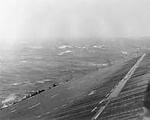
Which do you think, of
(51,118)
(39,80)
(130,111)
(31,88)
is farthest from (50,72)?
(130,111)

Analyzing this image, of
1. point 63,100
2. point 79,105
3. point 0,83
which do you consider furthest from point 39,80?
point 79,105

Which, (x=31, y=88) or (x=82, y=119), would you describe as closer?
(x=82, y=119)

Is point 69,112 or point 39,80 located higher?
point 39,80

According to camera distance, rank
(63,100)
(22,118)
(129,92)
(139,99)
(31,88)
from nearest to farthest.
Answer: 1. (139,99)
2. (129,92)
3. (22,118)
4. (63,100)
5. (31,88)

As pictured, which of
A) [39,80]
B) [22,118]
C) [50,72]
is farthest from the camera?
[50,72]

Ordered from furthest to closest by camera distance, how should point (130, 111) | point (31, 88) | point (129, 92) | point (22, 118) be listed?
point (31, 88) < point (22, 118) < point (129, 92) < point (130, 111)

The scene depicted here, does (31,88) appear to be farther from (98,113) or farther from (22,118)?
(98,113)

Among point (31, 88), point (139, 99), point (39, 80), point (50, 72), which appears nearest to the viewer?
point (139, 99)

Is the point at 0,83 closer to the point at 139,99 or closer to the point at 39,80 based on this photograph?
the point at 39,80

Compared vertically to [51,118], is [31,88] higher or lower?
higher
